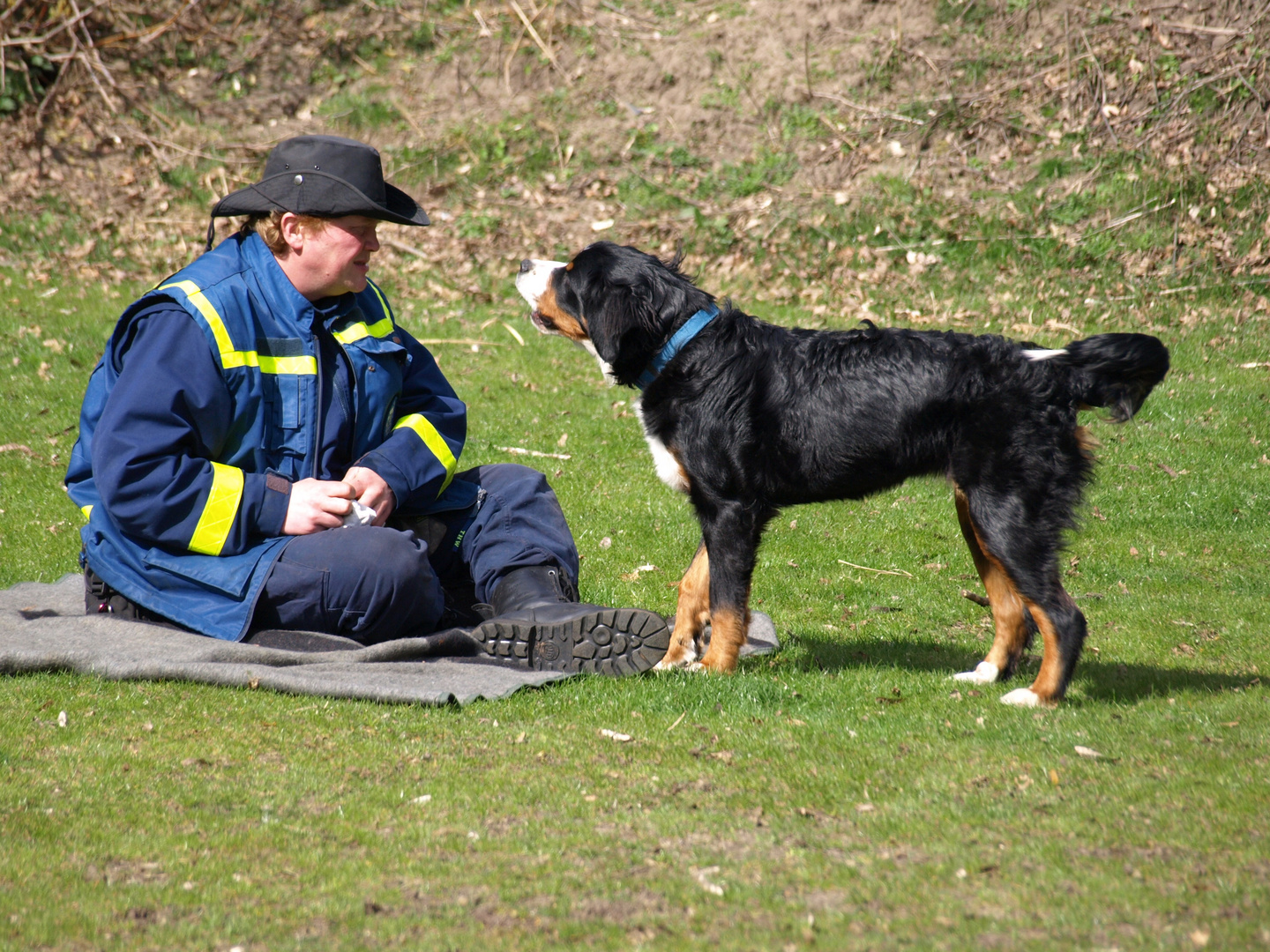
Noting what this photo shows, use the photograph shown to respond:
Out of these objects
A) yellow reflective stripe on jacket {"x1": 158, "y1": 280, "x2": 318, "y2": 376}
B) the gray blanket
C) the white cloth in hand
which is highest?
yellow reflective stripe on jacket {"x1": 158, "y1": 280, "x2": 318, "y2": 376}

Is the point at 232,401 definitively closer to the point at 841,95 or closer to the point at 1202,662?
the point at 1202,662

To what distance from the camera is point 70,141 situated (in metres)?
14.0

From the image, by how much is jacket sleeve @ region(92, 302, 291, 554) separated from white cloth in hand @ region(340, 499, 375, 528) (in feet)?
0.81

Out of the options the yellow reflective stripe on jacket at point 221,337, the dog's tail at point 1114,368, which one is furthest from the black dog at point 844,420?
the yellow reflective stripe on jacket at point 221,337

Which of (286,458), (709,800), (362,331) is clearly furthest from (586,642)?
(362,331)

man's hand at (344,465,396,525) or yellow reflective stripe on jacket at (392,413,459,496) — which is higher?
yellow reflective stripe on jacket at (392,413,459,496)

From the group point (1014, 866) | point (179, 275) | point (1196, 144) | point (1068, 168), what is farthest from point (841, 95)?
point (1014, 866)

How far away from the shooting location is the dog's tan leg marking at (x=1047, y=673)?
4289 mm

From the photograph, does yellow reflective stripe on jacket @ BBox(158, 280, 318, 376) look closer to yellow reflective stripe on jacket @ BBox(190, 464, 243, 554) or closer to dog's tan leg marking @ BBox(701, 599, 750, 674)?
yellow reflective stripe on jacket @ BBox(190, 464, 243, 554)

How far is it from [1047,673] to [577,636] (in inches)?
71.8

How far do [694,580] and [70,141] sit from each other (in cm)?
1247

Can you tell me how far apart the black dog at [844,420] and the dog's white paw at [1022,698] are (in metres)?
0.01

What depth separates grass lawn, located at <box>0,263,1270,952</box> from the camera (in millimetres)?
2582

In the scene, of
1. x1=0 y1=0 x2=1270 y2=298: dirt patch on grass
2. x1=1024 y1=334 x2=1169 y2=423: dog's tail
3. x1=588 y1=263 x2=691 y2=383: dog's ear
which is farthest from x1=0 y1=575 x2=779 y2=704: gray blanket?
x1=0 y1=0 x2=1270 y2=298: dirt patch on grass
